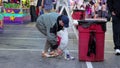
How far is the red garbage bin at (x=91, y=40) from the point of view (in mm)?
9469

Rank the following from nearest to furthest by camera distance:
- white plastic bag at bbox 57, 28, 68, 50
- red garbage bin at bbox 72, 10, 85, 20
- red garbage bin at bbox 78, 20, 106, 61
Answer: white plastic bag at bbox 57, 28, 68, 50
red garbage bin at bbox 78, 20, 106, 61
red garbage bin at bbox 72, 10, 85, 20

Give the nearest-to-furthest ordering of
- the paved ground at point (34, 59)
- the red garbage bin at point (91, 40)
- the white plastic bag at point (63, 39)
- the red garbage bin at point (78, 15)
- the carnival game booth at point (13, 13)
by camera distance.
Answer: the paved ground at point (34, 59), the white plastic bag at point (63, 39), the red garbage bin at point (91, 40), the red garbage bin at point (78, 15), the carnival game booth at point (13, 13)

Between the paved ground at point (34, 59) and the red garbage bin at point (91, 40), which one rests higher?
the red garbage bin at point (91, 40)

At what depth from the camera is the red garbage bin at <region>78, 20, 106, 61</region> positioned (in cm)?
947

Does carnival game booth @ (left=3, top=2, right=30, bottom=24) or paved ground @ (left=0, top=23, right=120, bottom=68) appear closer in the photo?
paved ground @ (left=0, top=23, right=120, bottom=68)

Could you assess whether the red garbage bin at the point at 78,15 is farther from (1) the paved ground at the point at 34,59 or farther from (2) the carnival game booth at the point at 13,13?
(1) the paved ground at the point at 34,59

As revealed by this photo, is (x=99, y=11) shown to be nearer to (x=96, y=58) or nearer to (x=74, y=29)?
(x=74, y=29)

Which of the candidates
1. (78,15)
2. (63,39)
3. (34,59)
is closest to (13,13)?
(78,15)

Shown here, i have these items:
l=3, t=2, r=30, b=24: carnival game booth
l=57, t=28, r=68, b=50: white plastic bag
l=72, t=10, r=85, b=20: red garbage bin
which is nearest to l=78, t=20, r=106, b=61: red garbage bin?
l=57, t=28, r=68, b=50: white plastic bag

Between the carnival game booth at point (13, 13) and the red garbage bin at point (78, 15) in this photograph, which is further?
the carnival game booth at point (13, 13)

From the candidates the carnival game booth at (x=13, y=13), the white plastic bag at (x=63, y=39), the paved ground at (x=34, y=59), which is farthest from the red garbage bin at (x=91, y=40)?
the carnival game booth at (x=13, y=13)

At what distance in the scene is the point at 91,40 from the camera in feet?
31.1

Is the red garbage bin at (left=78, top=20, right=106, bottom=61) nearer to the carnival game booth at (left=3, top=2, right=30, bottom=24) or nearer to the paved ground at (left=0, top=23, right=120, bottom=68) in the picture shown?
the paved ground at (left=0, top=23, right=120, bottom=68)

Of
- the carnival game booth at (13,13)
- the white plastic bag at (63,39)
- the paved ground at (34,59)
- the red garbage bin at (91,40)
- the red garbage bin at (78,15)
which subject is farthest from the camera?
the carnival game booth at (13,13)
